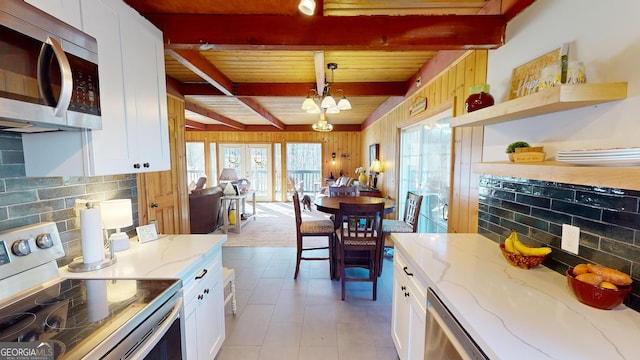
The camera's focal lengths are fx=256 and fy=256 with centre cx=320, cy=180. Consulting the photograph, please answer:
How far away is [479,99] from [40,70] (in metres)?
2.08

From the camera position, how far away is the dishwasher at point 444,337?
908 mm

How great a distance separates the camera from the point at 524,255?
4.21 ft

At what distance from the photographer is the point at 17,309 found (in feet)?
3.15

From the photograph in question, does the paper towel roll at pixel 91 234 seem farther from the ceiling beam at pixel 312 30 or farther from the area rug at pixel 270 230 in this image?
the area rug at pixel 270 230

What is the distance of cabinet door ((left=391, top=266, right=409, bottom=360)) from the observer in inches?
62.4

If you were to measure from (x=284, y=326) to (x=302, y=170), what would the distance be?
21.2ft

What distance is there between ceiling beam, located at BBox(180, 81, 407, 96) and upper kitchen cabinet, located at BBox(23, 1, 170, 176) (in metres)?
2.01

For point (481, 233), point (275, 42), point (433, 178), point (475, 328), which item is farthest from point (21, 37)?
point (433, 178)

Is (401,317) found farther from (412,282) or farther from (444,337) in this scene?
(444,337)

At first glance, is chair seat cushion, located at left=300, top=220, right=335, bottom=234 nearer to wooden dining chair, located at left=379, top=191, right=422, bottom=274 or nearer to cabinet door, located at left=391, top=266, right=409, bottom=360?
wooden dining chair, located at left=379, top=191, right=422, bottom=274

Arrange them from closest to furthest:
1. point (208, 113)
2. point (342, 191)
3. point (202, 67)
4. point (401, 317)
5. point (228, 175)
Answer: point (401, 317) < point (202, 67) < point (342, 191) < point (208, 113) < point (228, 175)

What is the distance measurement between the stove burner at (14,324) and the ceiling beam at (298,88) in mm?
3307

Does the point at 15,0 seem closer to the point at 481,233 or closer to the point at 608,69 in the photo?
the point at 608,69

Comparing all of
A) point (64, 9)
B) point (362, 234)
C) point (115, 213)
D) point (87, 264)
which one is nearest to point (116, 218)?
point (115, 213)
